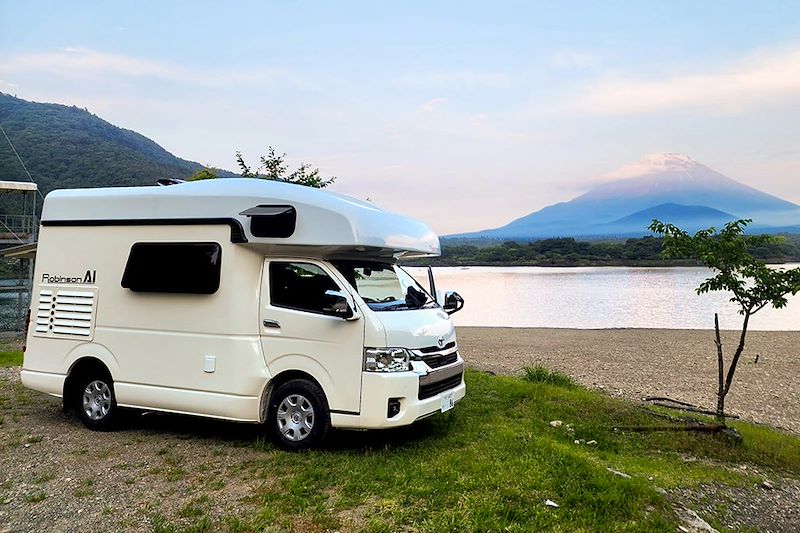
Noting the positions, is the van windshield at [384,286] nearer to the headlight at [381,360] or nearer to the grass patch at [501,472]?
the headlight at [381,360]

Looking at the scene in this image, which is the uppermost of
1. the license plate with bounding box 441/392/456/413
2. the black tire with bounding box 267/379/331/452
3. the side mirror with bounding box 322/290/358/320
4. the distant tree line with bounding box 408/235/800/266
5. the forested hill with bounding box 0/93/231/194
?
the forested hill with bounding box 0/93/231/194

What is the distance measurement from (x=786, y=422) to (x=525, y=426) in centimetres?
682

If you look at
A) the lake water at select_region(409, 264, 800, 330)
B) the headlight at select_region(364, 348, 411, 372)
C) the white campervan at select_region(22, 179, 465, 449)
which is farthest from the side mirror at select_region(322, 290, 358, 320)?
the lake water at select_region(409, 264, 800, 330)

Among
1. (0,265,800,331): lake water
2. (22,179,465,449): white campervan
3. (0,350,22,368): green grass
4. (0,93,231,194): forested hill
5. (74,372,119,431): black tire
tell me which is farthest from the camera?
(0,93,231,194): forested hill

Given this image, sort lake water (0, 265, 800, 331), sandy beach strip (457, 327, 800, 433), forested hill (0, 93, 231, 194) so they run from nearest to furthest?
sandy beach strip (457, 327, 800, 433) → lake water (0, 265, 800, 331) → forested hill (0, 93, 231, 194)

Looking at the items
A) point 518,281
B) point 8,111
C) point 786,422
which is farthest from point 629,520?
point 8,111

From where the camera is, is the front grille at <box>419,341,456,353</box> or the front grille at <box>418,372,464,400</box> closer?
the front grille at <box>418,372,464,400</box>

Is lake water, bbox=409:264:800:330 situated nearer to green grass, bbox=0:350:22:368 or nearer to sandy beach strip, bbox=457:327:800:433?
sandy beach strip, bbox=457:327:800:433

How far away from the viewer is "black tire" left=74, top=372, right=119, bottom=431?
708cm

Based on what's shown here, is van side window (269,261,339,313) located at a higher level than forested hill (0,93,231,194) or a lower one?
lower

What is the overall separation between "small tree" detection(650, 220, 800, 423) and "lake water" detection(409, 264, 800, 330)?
4.21 meters

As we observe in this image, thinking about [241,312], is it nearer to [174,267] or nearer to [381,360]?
[174,267]

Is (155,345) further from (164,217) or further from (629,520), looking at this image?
(629,520)

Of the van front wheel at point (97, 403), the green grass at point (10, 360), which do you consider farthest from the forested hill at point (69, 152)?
the van front wheel at point (97, 403)
